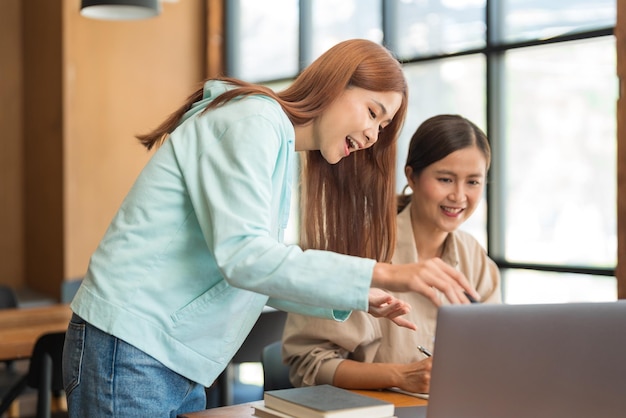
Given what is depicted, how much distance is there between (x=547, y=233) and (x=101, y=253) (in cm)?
257

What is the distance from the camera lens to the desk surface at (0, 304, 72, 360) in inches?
106

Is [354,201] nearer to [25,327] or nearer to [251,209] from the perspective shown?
[251,209]

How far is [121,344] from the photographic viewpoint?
1.40 m

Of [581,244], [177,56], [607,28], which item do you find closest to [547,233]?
[581,244]

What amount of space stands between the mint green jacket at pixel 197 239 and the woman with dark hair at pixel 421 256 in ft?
1.63

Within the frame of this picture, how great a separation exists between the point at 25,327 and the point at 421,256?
1.53 m

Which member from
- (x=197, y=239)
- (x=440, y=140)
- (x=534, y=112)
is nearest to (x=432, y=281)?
Answer: (x=197, y=239)

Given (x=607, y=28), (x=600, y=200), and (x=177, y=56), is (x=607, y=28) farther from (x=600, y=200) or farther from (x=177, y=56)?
(x=177, y=56)

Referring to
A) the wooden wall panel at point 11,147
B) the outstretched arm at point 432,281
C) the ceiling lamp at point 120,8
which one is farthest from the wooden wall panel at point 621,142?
the wooden wall panel at point 11,147

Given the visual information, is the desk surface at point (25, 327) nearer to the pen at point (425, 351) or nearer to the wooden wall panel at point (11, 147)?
the pen at point (425, 351)

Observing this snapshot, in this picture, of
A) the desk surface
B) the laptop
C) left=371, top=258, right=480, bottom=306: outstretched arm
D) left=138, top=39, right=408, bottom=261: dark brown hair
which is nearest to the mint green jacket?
left=371, top=258, right=480, bottom=306: outstretched arm

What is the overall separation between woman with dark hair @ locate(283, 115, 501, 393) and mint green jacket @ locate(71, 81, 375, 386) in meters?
0.50

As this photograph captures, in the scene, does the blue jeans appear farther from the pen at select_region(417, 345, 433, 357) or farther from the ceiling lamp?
the ceiling lamp

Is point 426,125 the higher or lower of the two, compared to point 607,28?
lower
